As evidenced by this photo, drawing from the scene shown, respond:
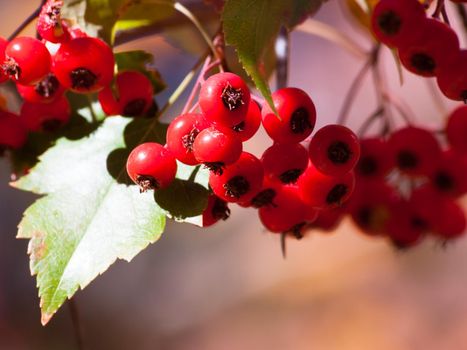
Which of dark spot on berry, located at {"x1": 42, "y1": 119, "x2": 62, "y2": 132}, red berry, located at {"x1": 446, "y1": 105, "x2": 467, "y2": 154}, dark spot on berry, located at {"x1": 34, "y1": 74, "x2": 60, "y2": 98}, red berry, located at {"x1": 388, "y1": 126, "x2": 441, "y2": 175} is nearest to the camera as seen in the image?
dark spot on berry, located at {"x1": 34, "y1": 74, "x2": 60, "y2": 98}

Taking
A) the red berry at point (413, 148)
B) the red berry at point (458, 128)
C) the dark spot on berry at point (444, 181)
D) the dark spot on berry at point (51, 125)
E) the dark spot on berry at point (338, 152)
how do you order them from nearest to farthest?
1. the dark spot on berry at point (338, 152)
2. the dark spot on berry at point (51, 125)
3. the red berry at point (458, 128)
4. the red berry at point (413, 148)
5. the dark spot on berry at point (444, 181)

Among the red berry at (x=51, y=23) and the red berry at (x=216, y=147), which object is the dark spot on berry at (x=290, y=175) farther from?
the red berry at (x=51, y=23)

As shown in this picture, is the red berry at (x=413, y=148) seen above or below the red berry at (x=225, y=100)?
below

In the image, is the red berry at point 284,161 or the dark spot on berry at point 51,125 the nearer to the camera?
the red berry at point 284,161

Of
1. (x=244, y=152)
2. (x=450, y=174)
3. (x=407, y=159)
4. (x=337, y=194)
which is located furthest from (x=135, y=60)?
(x=450, y=174)

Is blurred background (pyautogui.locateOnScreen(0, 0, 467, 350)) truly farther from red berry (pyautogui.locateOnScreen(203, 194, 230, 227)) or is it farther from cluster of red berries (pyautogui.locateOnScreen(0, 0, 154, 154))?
red berry (pyautogui.locateOnScreen(203, 194, 230, 227))

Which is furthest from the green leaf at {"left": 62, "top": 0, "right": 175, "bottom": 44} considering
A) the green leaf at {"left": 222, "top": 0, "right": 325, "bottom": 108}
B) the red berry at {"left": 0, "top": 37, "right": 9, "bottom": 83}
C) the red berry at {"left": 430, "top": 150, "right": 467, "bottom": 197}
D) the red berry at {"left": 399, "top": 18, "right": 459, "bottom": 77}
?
the red berry at {"left": 430, "top": 150, "right": 467, "bottom": 197}

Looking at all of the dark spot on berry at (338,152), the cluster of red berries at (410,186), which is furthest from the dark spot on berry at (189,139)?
the cluster of red berries at (410,186)

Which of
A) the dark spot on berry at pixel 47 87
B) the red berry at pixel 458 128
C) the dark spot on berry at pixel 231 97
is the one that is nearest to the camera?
the dark spot on berry at pixel 231 97
